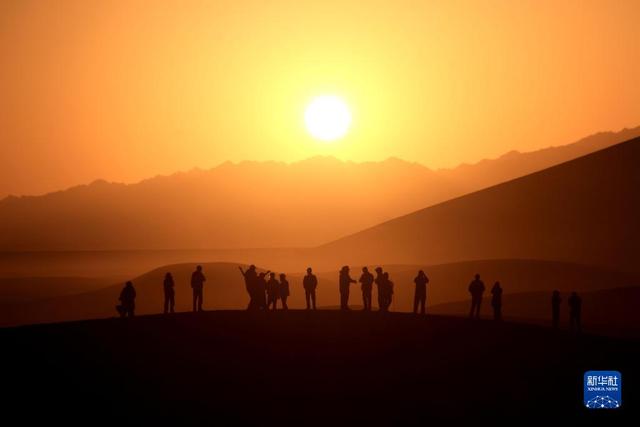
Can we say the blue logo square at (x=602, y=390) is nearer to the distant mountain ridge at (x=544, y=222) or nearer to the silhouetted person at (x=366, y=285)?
the silhouetted person at (x=366, y=285)

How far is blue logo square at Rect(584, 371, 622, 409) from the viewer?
16328 mm

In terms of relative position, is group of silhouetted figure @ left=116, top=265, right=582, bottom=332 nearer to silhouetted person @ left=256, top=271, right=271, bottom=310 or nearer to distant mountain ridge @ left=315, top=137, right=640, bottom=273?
silhouetted person @ left=256, top=271, right=271, bottom=310

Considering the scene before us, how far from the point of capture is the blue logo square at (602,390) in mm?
16328

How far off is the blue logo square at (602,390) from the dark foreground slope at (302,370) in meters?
0.55

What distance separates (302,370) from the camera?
21.5 m

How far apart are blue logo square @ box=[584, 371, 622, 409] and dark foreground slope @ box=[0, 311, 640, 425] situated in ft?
1.81

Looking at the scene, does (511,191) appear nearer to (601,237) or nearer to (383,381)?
(601,237)

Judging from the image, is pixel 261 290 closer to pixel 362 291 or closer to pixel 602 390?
pixel 362 291

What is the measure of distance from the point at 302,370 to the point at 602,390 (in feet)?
26.4

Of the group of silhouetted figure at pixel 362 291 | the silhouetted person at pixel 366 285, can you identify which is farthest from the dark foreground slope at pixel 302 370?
the silhouetted person at pixel 366 285

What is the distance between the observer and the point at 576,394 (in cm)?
1908

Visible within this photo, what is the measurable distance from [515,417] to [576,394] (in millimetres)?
2581

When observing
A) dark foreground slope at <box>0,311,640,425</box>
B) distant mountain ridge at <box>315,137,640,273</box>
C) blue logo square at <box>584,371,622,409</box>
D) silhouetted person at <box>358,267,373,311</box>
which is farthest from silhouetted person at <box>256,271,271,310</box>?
distant mountain ridge at <box>315,137,640,273</box>

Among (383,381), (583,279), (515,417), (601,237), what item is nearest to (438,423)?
(515,417)
